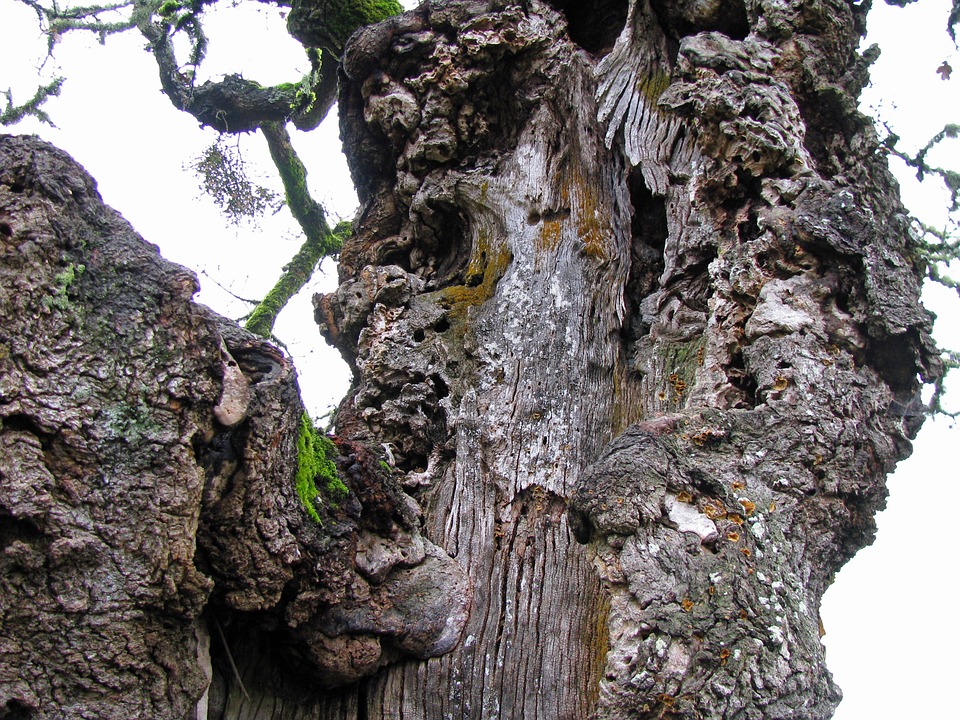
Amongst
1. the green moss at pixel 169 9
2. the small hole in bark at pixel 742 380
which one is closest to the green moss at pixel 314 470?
the small hole in bark at pixel 742 380

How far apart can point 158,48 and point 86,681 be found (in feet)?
22.8

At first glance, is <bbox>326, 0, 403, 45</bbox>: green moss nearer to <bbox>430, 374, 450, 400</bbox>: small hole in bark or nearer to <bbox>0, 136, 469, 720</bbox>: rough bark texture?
<bbox>430, 374, 450, 400</bbox>: small hole in bark

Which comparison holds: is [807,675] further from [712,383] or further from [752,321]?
[752,321]

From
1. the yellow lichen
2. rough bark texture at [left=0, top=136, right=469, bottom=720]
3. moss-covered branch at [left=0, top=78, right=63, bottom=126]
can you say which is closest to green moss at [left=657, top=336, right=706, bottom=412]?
the yellow lichen

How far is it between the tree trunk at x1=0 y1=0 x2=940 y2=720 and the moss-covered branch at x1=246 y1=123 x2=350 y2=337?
3.78 m

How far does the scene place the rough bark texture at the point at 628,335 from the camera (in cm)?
245

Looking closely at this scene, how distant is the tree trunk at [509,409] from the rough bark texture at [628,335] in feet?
0.04

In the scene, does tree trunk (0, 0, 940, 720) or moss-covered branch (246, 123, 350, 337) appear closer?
tree trunk (0, 0, 940, 720)

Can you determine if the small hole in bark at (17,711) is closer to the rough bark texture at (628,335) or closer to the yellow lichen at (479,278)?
the rough bark texture at (628,335)

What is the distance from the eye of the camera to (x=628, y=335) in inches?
144

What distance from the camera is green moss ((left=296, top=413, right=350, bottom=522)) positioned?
2637 mm

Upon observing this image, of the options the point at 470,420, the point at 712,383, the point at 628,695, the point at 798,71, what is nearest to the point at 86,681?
the point at 628,695

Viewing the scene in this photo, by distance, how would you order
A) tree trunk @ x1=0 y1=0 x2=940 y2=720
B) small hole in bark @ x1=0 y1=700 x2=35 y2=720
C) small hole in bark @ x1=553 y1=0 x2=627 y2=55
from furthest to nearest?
1. small hole in bark @ x1=553 y1=0 x2=627 y2=55
2. tree trunk @ x1=0 y1=0 x2=940 y2=720
3. small hole in bark @ x1=0 y1=700 x2=35 y2=720

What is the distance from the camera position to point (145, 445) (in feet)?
7.22
